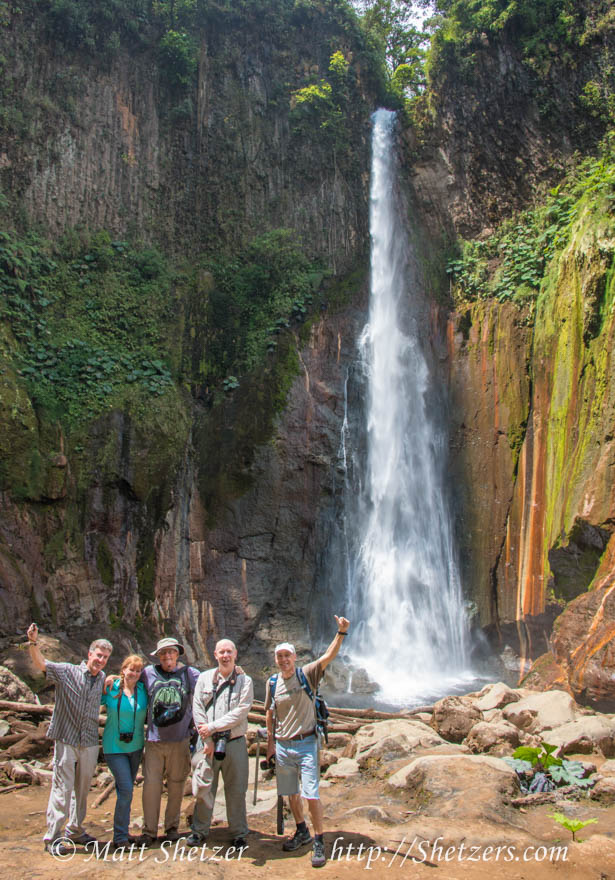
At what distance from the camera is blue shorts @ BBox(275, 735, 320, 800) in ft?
14.7

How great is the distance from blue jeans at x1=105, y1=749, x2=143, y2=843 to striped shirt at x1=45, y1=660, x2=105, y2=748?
0.25 meters

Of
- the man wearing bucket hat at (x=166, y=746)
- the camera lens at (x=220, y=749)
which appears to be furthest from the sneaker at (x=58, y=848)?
the camera lens at (x=220, y=749)

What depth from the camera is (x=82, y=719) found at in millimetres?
4680

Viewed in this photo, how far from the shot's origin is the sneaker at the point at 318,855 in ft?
13.5

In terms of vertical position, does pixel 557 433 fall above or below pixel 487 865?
above

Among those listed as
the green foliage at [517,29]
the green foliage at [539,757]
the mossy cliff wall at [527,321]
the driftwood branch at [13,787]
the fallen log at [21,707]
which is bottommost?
the driftwood branch at [13,787]

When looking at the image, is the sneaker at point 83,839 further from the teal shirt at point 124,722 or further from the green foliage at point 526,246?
the green foliage at point 526,246

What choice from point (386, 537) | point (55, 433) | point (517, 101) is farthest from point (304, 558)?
point (517, 101)

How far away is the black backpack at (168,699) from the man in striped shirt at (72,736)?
0.43 meters

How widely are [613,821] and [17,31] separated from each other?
18.9 metres

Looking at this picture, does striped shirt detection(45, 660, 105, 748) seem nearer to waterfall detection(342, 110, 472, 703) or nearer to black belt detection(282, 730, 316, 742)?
black belt detection(282, 730, 316, 742)

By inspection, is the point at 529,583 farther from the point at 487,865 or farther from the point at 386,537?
the point at 487,865

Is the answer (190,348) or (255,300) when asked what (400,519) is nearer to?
(190,348)

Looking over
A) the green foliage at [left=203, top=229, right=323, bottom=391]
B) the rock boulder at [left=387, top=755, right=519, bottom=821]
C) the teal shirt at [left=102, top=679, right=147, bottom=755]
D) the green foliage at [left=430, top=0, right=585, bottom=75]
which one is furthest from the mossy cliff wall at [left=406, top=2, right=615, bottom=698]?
the teal shirt at [left=102, top=679, right=147, bottom=755]
